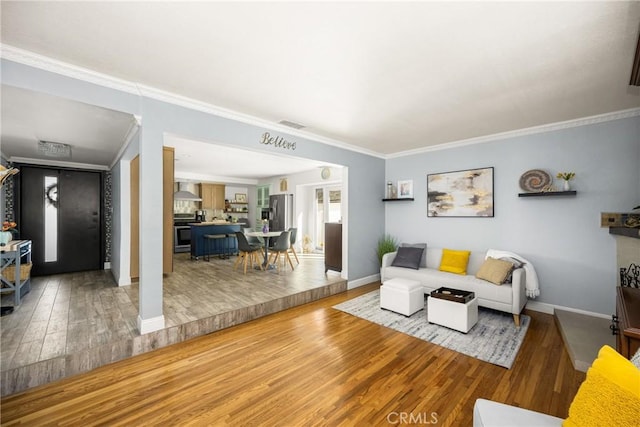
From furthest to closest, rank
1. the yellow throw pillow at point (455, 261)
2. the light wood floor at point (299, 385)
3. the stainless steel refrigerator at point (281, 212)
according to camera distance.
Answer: the stainless steel refrigerator at point (281, 212) < the yellow throw pillow at point (455, 261) < the light wood floor at point (299, 385)

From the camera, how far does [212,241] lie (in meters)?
7.30

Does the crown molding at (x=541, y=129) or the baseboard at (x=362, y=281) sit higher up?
the crown molding at (x=541, y=129)

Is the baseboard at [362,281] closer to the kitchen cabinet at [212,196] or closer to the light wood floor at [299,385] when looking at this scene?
the light wood floor at [299,385]

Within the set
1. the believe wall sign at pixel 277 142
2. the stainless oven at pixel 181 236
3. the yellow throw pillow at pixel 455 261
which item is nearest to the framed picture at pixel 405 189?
the yellow throw pillow at pixel 455 261

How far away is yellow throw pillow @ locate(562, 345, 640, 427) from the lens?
90cm

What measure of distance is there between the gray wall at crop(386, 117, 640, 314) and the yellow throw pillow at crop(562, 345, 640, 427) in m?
3.37

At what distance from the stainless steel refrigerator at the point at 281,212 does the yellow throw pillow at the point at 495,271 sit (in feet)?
19.5

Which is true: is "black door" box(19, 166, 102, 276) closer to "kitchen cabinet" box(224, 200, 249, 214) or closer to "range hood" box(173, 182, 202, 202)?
"range hood" box(173, 182, 202, 202)

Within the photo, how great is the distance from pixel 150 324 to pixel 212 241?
4750 mm

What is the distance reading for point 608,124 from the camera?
3410 mm

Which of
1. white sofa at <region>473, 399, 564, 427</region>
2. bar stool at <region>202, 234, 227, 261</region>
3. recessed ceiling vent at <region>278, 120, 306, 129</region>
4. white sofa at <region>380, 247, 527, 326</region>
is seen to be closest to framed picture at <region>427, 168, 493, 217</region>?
white sofa at <region>380, 247, 527, 326</region>

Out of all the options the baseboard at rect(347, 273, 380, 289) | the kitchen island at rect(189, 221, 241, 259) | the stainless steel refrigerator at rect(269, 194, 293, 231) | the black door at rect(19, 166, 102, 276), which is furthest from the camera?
the stainless steel refrigerator at rect(269, 194, 293, 231)

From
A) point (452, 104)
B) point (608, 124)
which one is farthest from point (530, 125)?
point (452, 104)

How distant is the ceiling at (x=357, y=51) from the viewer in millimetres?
1699
